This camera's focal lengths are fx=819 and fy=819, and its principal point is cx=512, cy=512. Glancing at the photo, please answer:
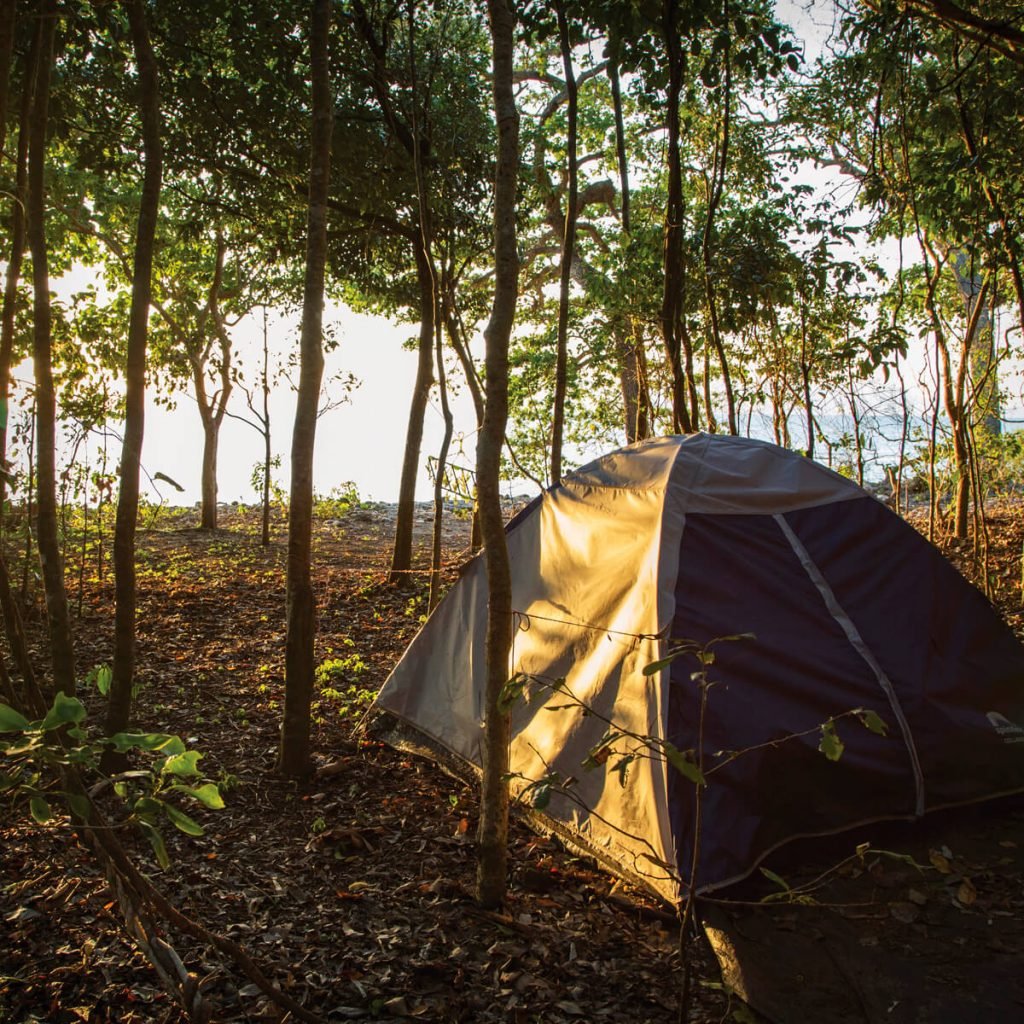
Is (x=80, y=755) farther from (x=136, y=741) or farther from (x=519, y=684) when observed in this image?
(x=519, y=684)

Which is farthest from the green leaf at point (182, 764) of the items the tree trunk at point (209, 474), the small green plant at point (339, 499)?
the tree trunk at point (209, 474)

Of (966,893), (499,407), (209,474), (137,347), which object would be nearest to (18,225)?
(137,347)

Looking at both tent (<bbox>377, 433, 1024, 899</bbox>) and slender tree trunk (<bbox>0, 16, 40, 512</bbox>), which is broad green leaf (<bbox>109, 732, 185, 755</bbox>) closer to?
tent (<bbox>377, 433, 1024, 899</bbox>)

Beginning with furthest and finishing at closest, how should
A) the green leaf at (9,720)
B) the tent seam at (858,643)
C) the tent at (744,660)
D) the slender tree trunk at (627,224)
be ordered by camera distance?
the slender tree trunk at (627,224)
the tent seam at (858,643)
the tent at (744,660)
the green leaf at (9,720)

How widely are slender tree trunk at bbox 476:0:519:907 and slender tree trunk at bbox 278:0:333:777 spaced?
125cm

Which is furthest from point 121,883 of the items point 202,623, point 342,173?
point 342,173

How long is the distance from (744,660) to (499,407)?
1464 millimetres

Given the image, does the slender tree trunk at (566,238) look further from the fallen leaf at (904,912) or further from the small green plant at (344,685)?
the fallen leaf at (904,912)

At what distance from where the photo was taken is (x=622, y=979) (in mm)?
2766

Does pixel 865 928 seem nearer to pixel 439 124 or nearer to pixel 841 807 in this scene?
pixel 841 807

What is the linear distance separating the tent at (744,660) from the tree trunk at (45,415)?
180 cm

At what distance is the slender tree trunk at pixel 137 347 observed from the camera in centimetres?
354

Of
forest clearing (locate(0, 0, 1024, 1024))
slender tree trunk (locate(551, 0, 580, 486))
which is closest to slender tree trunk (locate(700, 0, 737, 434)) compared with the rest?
forest clearing (locate(0, 0, 1024, 1024))

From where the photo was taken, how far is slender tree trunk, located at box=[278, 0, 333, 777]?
3938mm
